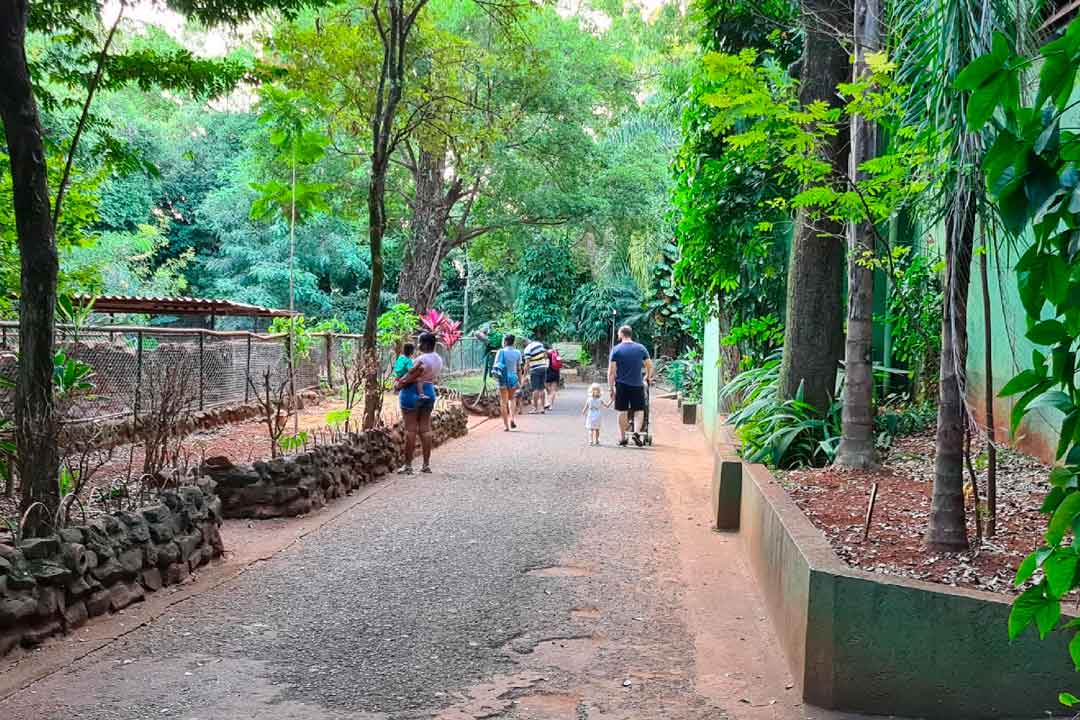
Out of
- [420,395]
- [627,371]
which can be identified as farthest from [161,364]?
[627,371]

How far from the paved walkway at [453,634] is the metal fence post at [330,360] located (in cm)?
1226

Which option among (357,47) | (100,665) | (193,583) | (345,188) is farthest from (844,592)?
(345,188)

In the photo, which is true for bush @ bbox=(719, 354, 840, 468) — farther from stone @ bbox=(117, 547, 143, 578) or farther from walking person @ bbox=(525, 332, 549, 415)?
walking person @ bbox=(525, 332, 549, 415)

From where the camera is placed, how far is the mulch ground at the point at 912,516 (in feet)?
16.2

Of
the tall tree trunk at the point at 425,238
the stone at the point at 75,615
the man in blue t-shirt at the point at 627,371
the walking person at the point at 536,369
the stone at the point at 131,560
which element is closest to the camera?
the stone at the point at 75,615

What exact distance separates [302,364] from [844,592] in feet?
54.9

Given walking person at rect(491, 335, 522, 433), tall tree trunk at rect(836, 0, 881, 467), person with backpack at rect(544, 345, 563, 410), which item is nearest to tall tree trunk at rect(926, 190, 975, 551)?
tall tree trunk at rect(836, 0, 881, 467)

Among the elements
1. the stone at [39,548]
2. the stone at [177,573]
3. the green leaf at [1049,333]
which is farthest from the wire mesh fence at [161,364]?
the green leaf at [1049,333]

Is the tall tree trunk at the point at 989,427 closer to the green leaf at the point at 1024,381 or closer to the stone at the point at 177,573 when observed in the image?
the green leaf at the point at 1024,381

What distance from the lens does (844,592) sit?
14.5 feet

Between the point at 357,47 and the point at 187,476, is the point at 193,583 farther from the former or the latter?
the point at 357,47

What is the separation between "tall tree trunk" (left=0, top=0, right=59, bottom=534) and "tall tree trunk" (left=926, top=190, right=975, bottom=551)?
5174 mm

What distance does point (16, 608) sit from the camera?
16.1 ft

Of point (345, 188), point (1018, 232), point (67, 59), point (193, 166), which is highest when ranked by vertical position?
point (193, 166)
